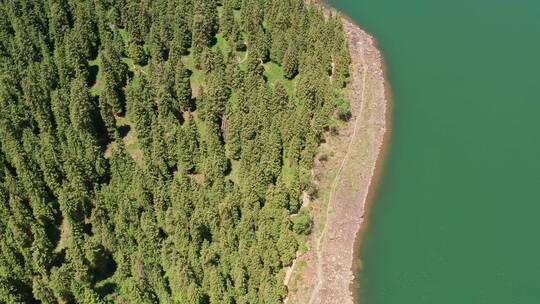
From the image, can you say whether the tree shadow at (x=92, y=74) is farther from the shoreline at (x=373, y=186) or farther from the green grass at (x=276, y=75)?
the shoreline at (x=373, y=186)

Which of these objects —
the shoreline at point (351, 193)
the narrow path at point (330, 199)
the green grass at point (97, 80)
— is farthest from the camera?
the green grass at point (97, 80)

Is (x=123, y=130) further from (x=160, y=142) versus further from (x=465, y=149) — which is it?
(x=465, y=149)

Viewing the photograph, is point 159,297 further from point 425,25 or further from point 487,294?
point 425,25

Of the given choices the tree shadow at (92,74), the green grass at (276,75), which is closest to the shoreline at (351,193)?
the green grass at (276,75)

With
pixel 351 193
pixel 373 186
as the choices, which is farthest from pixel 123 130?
pixel 373 186

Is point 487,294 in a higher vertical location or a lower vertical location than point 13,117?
lower

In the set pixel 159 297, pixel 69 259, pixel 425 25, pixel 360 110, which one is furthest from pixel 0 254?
pixel 425 25
